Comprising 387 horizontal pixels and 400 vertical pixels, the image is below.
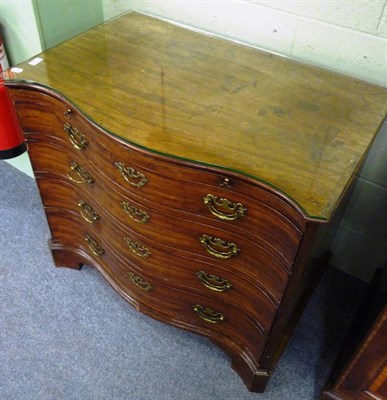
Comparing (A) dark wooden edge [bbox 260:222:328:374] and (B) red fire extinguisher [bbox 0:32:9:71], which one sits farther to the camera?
(B) red fire extinguisher [bbox 0:32:9:71]

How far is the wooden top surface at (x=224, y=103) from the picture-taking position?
2.86 ft

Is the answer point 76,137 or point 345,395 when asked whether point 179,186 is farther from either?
point 345,395

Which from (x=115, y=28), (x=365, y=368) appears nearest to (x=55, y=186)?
(x=115, y=28)

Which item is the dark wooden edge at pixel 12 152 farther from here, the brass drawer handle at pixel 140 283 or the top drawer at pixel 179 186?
the brass drawer handle at pixel 140 283

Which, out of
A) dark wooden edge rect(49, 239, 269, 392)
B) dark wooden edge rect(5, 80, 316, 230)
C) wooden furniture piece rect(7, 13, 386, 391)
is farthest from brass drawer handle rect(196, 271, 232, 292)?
dark wooden edge rect(5, 80, 316, 230)

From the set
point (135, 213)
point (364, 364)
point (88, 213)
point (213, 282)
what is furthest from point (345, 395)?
point (88, 213)

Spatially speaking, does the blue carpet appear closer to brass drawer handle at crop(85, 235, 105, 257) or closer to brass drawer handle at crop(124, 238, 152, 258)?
brass drawer handle at crop(85, 235, 105, 257)

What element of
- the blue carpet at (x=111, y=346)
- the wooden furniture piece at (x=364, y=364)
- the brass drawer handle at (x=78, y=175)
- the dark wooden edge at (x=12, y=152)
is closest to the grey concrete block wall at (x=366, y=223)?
the blue carpet at (x=111, y=346)

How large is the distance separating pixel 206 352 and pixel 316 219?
2.70 feet

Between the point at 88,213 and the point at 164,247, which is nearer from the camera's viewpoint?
the point at 164,247

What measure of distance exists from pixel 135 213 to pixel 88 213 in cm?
27

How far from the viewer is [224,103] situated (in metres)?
1.01

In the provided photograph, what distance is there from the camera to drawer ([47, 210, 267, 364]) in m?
1.23

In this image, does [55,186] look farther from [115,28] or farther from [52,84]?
[115,28]
